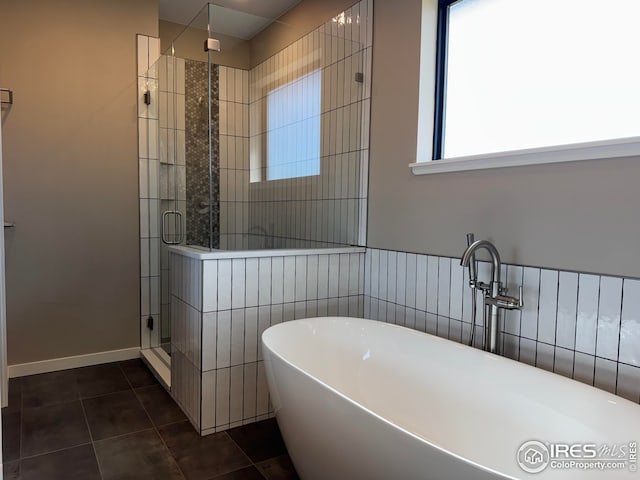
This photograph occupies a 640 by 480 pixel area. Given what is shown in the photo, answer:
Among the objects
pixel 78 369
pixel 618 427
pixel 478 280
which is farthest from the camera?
pixel 78 369

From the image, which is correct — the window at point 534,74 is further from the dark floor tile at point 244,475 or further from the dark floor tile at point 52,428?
the dark floor tile at point 52,428

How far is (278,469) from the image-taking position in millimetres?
1865

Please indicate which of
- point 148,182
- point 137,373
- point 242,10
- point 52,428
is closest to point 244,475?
point 52,428

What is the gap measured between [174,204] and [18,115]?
1.15 metres

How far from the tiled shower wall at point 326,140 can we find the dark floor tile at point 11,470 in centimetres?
157

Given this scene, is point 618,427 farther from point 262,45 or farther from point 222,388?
point 262,45

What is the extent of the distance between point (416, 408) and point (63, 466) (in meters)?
1.54

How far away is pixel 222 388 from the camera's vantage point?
2.19 metres

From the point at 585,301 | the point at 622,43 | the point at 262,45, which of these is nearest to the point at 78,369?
the point at 262,45

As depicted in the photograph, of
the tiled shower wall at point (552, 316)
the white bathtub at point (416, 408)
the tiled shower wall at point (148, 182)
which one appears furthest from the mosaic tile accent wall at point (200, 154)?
the tiled shower wall at point (552, 316)

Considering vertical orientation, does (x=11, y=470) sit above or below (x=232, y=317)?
below

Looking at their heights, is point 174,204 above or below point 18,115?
below

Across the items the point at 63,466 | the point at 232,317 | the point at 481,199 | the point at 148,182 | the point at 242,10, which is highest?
the point at 242,10
